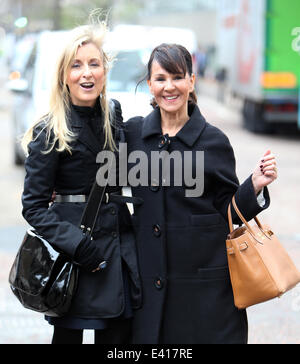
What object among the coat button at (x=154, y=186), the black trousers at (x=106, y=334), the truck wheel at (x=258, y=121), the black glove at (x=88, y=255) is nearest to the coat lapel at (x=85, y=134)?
the coat button at (x=154, y=186)

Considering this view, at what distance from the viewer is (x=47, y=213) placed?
9.60 ft

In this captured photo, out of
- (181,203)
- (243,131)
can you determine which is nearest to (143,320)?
(181,203)

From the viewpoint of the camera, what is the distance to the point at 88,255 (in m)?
2.88

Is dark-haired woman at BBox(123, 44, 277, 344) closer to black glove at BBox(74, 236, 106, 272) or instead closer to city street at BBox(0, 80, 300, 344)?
black glove at BBox(74, 236, 106, 272)

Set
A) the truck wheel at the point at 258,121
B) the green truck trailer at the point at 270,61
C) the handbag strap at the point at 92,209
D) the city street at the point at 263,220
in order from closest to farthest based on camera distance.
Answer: the handbag strap at the point at 92,209 → the city street at the point at 263,220 → the green truck trailer at the point at 270,61 → the truck wheel at the point at 258,121

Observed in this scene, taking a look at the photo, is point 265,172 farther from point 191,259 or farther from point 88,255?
point 88,255

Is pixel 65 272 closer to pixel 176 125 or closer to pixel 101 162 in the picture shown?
pixel 101 162

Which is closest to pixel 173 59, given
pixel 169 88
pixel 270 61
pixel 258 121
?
pixel 169 88

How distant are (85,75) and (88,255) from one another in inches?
29.1

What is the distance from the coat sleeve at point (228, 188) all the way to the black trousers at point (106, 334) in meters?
0.62

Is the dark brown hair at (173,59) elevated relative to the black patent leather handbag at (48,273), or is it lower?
elevated

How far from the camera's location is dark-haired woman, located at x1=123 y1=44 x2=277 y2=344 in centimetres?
300

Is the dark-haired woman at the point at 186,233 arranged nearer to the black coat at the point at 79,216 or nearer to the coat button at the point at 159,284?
the coat button at the point at 159,284

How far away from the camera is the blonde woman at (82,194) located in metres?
2.93
